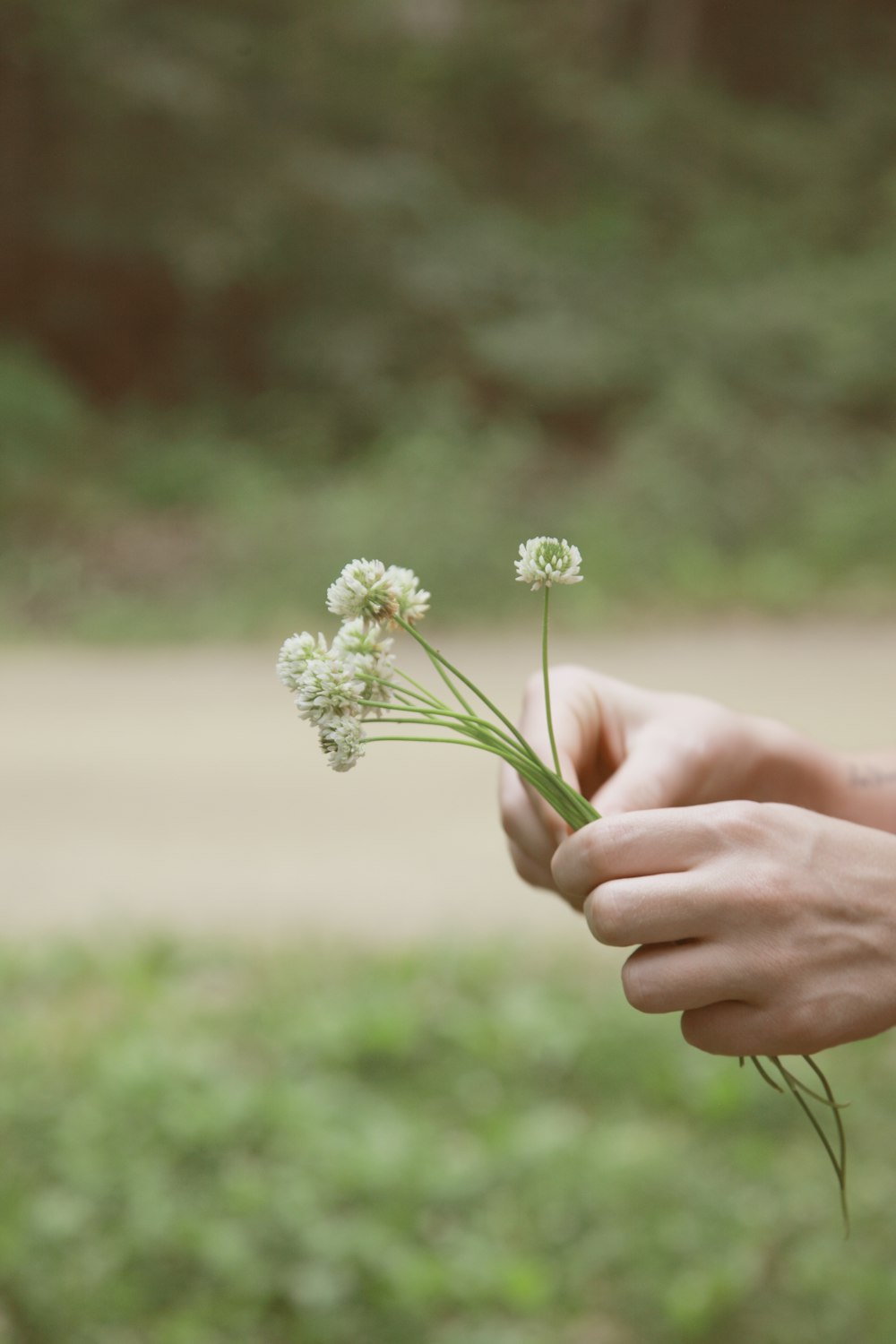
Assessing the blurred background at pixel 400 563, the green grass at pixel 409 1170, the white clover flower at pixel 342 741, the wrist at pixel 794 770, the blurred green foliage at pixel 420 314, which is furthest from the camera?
the blurred green foliage at pixel 420 314

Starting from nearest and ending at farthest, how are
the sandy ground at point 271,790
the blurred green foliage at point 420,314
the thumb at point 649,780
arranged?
1. the thumb at point 649,780
2. the sandy ground at point 271,790
3. the blurred green foliage at point 420,314

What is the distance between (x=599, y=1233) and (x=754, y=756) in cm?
143

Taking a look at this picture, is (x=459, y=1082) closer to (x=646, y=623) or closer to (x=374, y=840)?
(x=374, y=840)

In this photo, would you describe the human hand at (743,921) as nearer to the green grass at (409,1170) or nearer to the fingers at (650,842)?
the fingers at (650,842)

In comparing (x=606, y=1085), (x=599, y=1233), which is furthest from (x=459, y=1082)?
(x=599, y=1233)

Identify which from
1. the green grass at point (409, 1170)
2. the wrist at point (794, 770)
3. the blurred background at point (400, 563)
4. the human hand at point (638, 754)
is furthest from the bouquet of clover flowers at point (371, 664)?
the blurred background at point (400, 563)

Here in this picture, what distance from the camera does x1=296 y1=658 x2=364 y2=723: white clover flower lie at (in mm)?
909

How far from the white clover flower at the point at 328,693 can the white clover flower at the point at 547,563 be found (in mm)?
144

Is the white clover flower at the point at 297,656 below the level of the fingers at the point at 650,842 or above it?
above

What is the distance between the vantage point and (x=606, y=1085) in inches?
114

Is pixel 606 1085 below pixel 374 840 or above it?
below

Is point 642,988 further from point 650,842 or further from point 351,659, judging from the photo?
point 351,659

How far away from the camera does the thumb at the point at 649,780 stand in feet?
3.84

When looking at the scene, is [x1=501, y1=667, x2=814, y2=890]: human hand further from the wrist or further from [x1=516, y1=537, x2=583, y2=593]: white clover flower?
[x1=516, y1=537, x2=583, y2=593]: white clover flower
